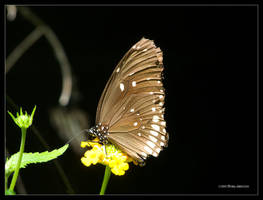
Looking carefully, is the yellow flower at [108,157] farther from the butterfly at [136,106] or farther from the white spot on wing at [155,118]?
the white spot on wing at [155,118]

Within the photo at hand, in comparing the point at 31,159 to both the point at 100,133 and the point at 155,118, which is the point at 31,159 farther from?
the point at 155,118

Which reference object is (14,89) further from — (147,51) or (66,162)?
(147,51)

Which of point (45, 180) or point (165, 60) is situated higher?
point (165, 60)

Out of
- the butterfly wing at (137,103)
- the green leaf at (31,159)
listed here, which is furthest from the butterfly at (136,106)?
the green leaf at (31,159)

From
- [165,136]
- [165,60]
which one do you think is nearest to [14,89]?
[165,60]

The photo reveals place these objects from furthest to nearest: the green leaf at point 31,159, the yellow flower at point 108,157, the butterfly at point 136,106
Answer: the butterfly at point 136,106, the yellow flower at point 108,157, the green leaf at point 31,159

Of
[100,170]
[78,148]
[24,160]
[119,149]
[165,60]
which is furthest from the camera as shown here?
[100,170]
